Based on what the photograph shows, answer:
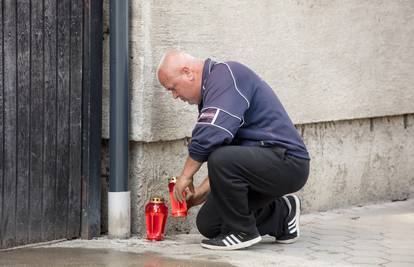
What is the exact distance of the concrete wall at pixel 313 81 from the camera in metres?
6.10

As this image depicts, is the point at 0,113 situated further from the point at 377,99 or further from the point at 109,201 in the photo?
the point at 377,99

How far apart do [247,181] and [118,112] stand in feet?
2.93

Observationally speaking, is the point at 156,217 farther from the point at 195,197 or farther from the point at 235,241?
the point at 235,241

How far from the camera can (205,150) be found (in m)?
5.48

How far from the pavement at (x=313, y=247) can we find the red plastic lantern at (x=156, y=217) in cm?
6

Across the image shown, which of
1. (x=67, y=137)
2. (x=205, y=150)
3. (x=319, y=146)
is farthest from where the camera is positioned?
(x=319, y=146)

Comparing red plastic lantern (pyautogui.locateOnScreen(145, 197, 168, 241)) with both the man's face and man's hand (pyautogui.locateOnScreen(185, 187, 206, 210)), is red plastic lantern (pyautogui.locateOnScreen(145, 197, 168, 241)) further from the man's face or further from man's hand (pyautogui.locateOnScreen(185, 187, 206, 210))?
the man's face

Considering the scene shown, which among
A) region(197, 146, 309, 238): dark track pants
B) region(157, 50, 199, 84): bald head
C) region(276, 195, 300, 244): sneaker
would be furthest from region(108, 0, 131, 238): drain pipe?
region(276, 195, 300, 244): sneaker

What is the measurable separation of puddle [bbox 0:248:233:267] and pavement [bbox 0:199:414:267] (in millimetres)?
21

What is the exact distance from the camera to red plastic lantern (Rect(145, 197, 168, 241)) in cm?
592

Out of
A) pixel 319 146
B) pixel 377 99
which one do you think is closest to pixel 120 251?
pixel 319 146

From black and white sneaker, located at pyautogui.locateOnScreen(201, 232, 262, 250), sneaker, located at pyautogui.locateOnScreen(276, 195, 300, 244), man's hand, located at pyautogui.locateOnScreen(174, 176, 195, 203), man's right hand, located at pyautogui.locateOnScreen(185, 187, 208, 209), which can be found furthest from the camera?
sneaker, located at pyautogui.locateOnScreen(276, 195, 300, 244)

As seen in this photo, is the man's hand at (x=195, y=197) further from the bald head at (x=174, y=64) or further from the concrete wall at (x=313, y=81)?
the bald head at (x=174, y=64)

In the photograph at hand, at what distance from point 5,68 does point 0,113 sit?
244 mm
